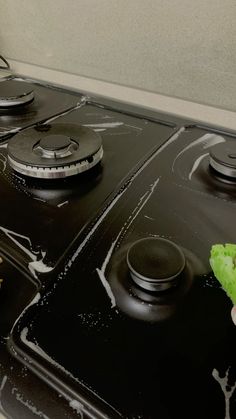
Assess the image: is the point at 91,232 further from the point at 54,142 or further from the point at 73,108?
the point at 73,108

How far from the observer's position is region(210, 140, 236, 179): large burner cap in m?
0.59

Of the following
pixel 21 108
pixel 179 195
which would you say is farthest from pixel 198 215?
pixel 21 108

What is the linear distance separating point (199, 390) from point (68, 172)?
0.37m

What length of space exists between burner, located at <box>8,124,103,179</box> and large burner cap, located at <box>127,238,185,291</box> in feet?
0.70

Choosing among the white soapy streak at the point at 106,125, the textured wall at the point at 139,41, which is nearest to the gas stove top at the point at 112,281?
the white soapy streak at the point at 106,125

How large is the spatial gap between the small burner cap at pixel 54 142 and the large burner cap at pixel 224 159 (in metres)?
0.26

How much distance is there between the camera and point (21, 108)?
0.85 metres

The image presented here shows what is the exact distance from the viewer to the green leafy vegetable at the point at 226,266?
335mm

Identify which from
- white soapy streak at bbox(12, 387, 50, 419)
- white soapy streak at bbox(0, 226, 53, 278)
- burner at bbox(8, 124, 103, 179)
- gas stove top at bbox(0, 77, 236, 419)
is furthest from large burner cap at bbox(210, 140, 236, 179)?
white soapy streak at bbox(12, 387, 50, 419)

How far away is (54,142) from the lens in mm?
611

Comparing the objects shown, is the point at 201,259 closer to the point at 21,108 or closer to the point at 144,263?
the point at 144,263

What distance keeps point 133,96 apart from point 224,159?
15.5 inches

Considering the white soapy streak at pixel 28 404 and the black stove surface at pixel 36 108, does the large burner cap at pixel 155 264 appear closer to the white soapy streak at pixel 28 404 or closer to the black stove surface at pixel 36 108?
the white soapy streak at pixel 28 404

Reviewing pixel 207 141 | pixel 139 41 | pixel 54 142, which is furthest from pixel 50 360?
pixel 139 41
